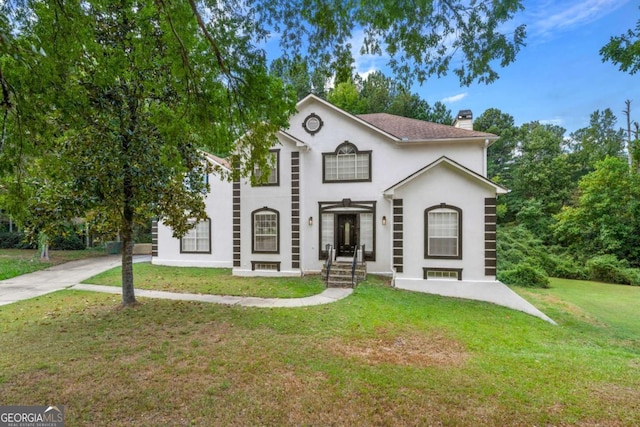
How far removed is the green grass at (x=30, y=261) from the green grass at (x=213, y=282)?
13.7 feet

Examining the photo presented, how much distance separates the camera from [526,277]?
55.3 ft

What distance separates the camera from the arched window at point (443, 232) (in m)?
11.5

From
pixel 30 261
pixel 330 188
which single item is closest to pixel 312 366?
pixel 330 188

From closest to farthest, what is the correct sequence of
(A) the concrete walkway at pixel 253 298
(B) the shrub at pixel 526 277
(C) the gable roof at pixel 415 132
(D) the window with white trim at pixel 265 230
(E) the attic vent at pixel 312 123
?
(A) the concrete walkway at pixel 253 298
(C) the gable roof at pixel 415 132
(D) the window with white trim at pixel 265 230
(E) the attic vent at pixel 312 123
(B) the shrub at pixel 526 277

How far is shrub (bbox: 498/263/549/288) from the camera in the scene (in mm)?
16656

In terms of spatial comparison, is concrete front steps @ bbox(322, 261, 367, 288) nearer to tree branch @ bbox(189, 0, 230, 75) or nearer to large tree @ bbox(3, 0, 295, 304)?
large tree @ bbox(3, 0, 295, 304)

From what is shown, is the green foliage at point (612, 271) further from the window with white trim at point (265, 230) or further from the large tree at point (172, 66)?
the large tree at point (172, 66)

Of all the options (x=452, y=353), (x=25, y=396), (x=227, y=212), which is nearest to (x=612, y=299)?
(x=452, y=353)

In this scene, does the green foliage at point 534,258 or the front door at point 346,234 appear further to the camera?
the green foliage at point 534,258

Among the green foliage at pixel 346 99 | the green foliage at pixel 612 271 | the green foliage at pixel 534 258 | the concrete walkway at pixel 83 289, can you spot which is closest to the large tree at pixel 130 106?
the concrete walkway at pixel 83 289

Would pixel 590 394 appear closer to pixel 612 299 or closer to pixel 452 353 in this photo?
pixel 452 353

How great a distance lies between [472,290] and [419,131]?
745cm

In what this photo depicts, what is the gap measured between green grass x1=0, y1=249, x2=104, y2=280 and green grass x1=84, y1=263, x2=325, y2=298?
418 cm

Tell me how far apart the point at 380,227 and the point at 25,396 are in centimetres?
1173
